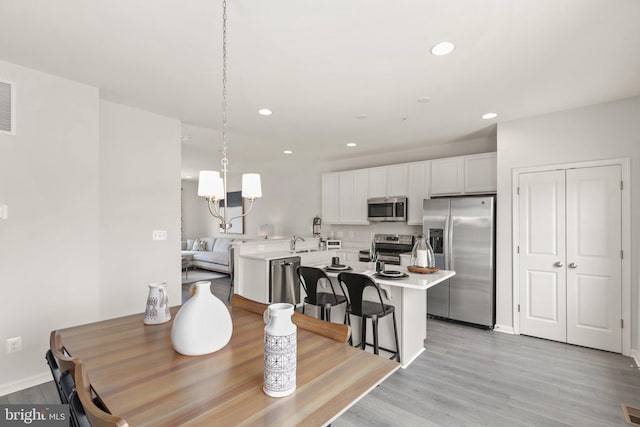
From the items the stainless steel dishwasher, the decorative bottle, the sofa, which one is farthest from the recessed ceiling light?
the sofa

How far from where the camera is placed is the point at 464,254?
13.4 ft

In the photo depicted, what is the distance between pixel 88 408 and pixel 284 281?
3.78 meters

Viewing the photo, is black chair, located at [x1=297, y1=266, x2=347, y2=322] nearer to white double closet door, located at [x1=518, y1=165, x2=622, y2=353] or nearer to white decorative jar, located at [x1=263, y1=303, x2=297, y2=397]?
white decorative jar, located at [x1=263, y1=303, x2=297, y2=397]

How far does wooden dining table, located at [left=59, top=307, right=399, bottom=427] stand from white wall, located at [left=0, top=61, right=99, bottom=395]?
1377 millimetres

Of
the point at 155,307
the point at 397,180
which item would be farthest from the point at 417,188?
the point at 155,307

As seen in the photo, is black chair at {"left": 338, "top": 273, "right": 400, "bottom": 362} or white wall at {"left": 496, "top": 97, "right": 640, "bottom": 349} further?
white wall at {"left": 496, "top": 97, "right": 640, "bottom": 349}

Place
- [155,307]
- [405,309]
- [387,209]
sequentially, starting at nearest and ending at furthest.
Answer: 1. [155,307]
2. [405,309]
3. [387,209]

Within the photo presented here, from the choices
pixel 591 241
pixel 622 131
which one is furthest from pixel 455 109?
pixel 591 241

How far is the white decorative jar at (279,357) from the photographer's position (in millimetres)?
1060

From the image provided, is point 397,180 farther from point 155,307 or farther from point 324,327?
point 155,307

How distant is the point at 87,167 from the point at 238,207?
235 inches

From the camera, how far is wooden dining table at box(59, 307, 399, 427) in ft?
3.14

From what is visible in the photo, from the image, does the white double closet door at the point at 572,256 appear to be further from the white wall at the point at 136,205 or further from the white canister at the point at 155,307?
the white wall at the point at 136,205

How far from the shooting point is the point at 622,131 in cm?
319
